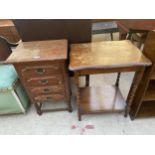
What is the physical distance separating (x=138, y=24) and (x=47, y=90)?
157 cm

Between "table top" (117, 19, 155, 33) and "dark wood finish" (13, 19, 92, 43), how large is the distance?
96 cm

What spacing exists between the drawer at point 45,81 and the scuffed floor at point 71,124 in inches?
19.1

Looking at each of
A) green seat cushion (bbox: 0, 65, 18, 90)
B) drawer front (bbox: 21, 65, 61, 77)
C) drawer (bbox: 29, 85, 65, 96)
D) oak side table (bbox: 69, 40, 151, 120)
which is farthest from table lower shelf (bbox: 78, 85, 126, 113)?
green seat cushion (bbox: 0, 65, 18, 90)

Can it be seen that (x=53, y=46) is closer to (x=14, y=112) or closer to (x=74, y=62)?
(x=74, y=62)

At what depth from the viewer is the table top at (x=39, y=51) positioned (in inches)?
39.6

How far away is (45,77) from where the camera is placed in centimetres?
115

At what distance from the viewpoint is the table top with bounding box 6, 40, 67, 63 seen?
1.00 m

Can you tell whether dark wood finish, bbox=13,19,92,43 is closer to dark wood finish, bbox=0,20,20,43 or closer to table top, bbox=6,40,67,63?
table top, bbox=6,40,67,63

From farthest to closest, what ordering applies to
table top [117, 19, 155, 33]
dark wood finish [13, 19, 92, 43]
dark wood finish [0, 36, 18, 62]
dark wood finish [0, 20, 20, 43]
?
1. dark wood finish [0, 20, 20, 43]
2. table top [117, 19, 155, 33]
3. dark wood finish [0, 36, 18, 62]
4. dark wood finish [13, 19, 92, 43]

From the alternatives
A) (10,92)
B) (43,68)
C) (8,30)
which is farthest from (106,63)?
(8,30)

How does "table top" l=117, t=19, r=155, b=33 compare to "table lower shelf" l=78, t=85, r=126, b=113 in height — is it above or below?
above

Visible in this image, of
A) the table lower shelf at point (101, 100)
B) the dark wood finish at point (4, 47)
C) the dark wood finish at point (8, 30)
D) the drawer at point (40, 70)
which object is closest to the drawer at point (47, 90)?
the drawer at point (40, 70)

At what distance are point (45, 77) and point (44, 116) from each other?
0.58 m

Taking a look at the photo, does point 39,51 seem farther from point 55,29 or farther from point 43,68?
point 55,29
